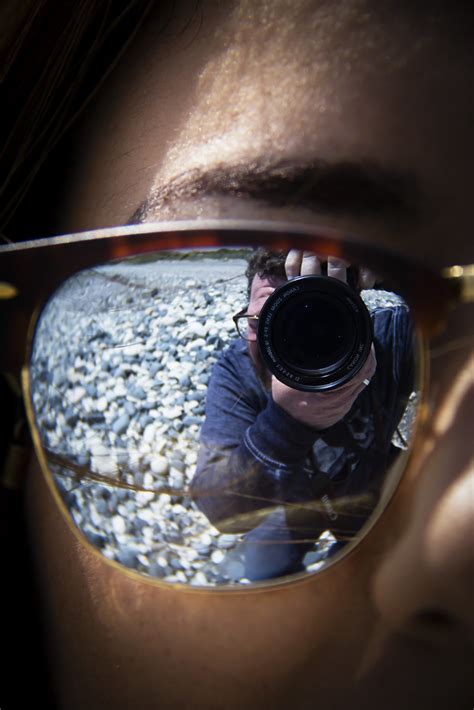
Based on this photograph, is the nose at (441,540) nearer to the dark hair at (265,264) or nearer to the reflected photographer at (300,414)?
the reflected photographer at (300,414)

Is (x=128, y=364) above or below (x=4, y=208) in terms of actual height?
below

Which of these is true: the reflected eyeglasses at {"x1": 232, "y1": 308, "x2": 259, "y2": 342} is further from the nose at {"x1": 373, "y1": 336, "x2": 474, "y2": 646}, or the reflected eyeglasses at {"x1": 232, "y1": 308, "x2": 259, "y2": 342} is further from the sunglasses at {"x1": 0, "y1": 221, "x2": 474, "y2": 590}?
the nose at {"x1": 373, "y1": 336, "x2": 474, "y2": 646}

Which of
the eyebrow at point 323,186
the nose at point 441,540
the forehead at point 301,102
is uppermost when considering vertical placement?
the forehead at point 301,102

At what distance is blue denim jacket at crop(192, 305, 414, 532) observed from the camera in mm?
475

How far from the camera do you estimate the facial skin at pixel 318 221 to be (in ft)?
1.51

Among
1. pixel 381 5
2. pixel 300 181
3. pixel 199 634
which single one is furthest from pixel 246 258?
pixel 199 634

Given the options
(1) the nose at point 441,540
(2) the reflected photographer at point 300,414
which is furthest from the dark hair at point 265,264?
(1) the nose at point 441,540

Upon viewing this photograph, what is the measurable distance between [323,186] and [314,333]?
0.13 m

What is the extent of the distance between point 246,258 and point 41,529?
14.0 inches

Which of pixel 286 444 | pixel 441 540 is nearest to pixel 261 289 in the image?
pixel 286 444

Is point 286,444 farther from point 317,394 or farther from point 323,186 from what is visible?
point 323,186

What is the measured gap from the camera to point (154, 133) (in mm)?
517

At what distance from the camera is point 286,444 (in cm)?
49

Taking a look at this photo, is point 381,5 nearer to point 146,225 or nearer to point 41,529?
point 146,225
